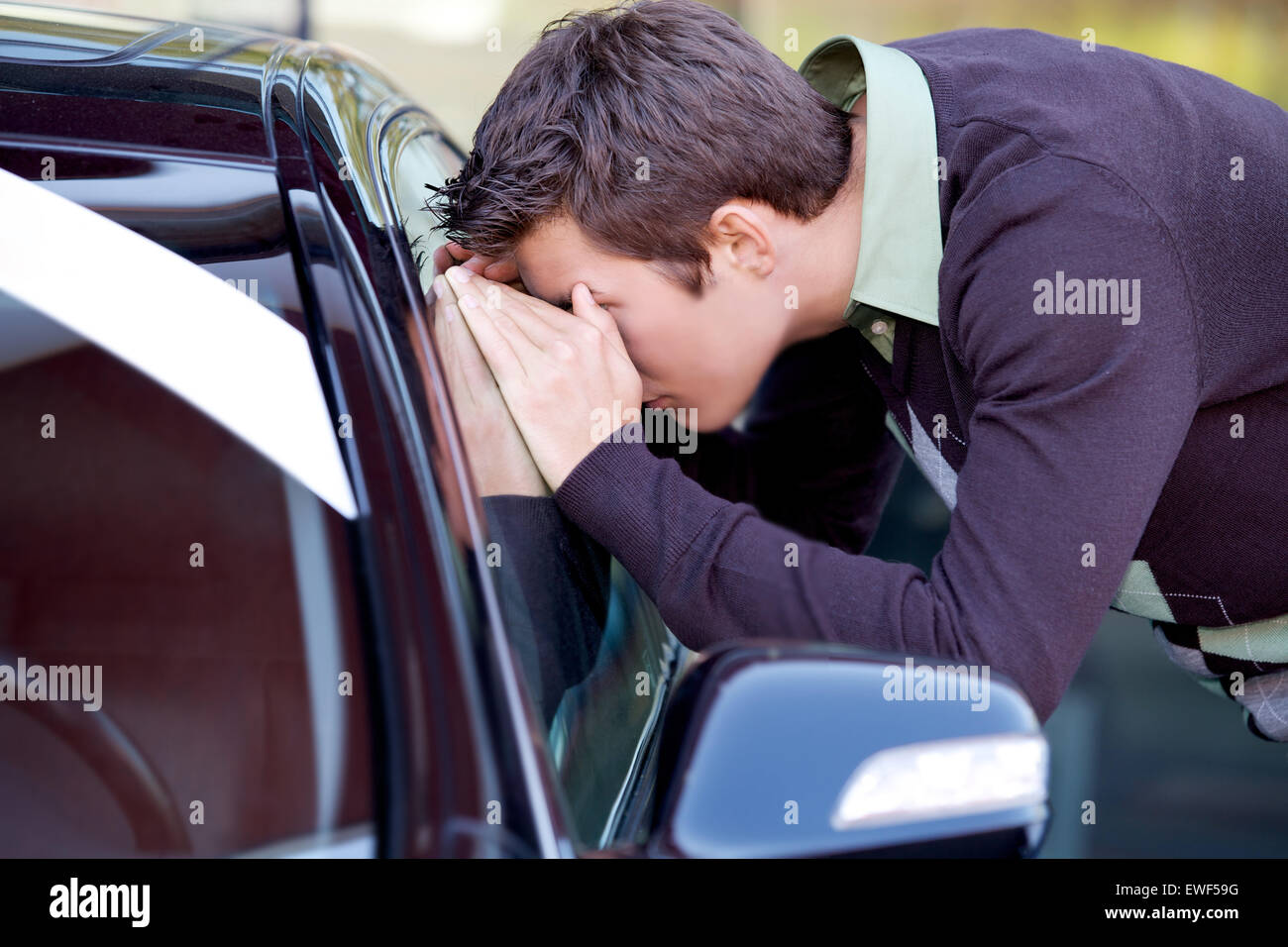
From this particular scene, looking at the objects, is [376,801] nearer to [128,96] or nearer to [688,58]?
[128,96]

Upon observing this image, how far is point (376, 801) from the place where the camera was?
28.0 inches

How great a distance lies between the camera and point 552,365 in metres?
1.35

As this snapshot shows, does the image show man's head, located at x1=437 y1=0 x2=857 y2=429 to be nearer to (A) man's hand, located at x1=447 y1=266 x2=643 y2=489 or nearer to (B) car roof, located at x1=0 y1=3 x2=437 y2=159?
(A) man's hand, located at x1=447 y1=266 x2=643 y2=489

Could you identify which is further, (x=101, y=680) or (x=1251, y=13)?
(x=1251, y=13)

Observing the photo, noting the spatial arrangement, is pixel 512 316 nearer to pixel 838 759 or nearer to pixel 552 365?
pixel 552 365

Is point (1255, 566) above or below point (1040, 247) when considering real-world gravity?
below

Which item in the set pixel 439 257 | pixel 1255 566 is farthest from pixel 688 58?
pixel 1255 566

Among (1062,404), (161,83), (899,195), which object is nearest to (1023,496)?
(1062,404)

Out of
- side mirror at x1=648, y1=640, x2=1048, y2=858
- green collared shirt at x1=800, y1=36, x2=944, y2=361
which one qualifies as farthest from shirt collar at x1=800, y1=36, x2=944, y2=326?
side mirror at x1=648, y1=640, x2=1048, y2=858

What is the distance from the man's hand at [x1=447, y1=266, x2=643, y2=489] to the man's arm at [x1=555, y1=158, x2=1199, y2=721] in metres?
0.08

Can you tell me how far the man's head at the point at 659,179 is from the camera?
1.46 meters

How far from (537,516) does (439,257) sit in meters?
0.48

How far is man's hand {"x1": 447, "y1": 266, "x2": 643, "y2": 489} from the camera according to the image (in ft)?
4.28
